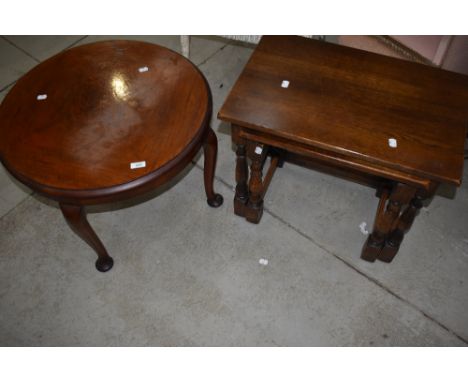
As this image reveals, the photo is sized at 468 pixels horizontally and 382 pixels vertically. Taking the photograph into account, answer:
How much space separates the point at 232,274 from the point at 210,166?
20.8 inches

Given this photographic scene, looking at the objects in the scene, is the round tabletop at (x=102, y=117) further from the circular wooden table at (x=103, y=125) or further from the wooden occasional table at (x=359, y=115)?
the wooden occasional table at (x=359, y=115)

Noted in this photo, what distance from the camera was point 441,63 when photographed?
213 centimetres

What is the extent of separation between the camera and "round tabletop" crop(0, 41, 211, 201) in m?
1.51

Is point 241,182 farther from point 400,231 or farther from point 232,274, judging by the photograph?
point 400,231

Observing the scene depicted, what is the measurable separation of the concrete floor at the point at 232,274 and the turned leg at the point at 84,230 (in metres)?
0.06

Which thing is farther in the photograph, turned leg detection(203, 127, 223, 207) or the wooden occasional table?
turned leg detection(203, 127, 223, 207)

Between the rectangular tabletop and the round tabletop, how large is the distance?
0.80 feet

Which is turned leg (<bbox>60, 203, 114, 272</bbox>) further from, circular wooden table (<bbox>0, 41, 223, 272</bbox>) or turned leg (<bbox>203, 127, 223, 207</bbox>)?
turned leg (<bbox>203, 127, 223, 207</bbox>)

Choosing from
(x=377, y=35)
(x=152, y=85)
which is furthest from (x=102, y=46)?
(x=377, y=35)

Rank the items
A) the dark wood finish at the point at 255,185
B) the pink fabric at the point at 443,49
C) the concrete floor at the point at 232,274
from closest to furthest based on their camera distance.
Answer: the dark wood finish at the point at 255,185 < the concrete floor at the point at 232,274 < the pink fabric at the point at 443,49

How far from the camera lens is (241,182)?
77.6 inches

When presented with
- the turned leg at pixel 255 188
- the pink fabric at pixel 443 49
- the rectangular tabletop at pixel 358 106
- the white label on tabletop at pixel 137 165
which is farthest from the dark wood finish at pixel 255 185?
the pink fabric at pixel 443 49

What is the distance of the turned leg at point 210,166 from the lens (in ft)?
5.92

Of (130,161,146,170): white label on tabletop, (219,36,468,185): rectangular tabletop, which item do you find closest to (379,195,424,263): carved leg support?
(219,36,468,185): rectangular tabletop
